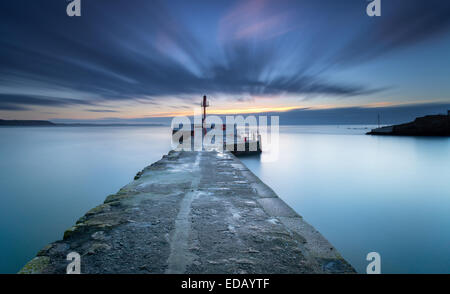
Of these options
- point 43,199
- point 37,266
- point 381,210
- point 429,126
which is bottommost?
point 381,210

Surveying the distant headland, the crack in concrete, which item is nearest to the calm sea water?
the crack in concrete

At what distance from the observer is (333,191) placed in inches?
358

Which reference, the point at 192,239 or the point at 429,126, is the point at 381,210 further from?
the point at 429,126

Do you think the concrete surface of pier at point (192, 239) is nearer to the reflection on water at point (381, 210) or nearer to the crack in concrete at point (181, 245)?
the crack in concrete at point (181, 245)

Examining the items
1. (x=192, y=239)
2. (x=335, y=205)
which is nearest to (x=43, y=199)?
(x=192, y=239)

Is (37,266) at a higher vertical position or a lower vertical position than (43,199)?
higher

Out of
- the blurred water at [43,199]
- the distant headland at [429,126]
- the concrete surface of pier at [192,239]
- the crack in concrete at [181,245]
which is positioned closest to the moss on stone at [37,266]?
the concrete surface of pier at [192,239]

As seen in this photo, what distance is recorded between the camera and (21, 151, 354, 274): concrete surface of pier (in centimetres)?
204

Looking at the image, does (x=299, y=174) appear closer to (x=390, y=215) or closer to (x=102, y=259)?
(x=390, y=215)

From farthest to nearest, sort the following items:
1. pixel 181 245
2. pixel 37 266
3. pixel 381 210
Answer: pixel 381 210
pixel 181 245
pixel 37 266

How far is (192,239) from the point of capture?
252cm

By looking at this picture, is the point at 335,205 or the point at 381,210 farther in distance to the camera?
the point at 335,205

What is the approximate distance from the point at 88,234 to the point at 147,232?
2.40ft
